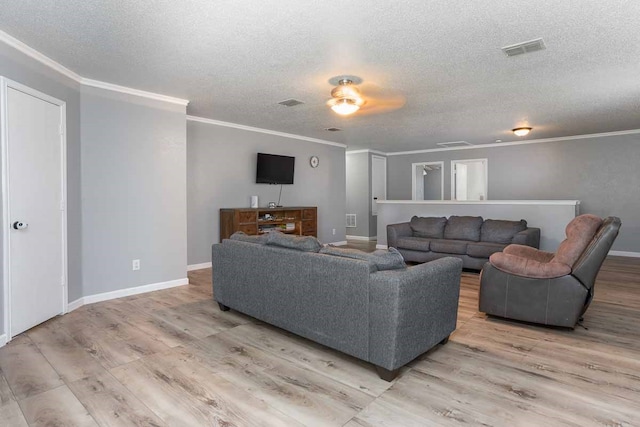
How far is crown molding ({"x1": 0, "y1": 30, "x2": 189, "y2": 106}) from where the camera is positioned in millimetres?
2859

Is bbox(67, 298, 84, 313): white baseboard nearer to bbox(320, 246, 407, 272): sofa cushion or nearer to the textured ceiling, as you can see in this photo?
the textured ceiling

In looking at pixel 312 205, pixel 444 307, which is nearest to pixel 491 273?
pixel 444 307

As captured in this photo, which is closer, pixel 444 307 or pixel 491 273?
pixel 444 307

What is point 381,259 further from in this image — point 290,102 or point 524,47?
point 290,102

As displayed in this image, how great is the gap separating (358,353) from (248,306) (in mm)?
1274

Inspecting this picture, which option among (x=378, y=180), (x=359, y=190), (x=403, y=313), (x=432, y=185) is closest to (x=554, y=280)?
(x=403, y=313)

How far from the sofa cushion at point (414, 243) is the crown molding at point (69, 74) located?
394cm

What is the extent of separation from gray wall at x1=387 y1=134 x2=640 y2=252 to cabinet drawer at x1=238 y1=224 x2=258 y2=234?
554cm

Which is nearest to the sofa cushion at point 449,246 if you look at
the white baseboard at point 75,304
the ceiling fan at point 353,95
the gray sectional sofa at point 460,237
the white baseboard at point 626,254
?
the gray sectional sofa at point 460,237

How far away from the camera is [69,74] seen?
3568 millimetres

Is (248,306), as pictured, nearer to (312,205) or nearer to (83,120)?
(83,120)

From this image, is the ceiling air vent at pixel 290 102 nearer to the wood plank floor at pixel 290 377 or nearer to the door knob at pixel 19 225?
the wood plank floor at pixel 290 377

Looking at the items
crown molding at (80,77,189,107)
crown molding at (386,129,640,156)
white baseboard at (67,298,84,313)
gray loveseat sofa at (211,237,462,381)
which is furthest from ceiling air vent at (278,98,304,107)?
crown molding at (386,129,640,156)

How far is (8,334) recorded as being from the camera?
282 cm
